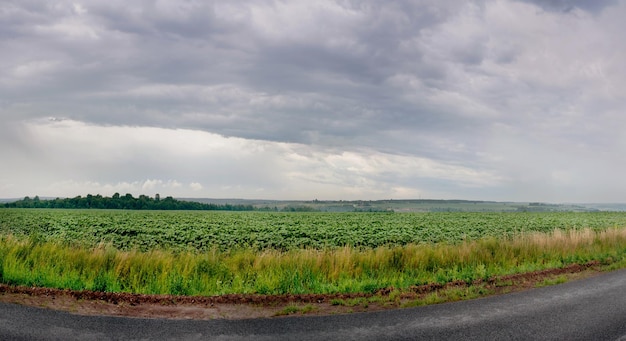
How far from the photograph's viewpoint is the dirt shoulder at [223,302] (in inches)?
375

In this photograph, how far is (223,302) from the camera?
1033 centimetres

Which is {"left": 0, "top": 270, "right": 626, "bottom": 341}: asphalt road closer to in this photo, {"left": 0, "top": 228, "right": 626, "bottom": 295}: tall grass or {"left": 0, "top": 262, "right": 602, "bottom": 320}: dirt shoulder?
{"left": 0, "top": 262, "right": 602, "bottom": 320}: dirt shoulder

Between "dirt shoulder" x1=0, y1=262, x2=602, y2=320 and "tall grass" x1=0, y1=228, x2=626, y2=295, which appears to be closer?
"dirt shoulder" x1=0, y1=262, x2=602, y2=320

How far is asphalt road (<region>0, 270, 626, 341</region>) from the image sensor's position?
7977mm

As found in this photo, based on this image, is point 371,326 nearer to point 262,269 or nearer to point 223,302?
point 223,302

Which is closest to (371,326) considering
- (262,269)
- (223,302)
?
(223,302)

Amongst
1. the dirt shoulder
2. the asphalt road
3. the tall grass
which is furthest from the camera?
the tall grass

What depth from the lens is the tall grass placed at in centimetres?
1220

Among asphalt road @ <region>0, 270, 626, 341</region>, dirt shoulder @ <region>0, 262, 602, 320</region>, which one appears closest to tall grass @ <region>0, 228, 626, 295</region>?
dirt shoulder @ <region>0, 262, 602, 320</region>

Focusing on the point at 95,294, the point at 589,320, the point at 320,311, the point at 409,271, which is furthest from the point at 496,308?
the point at 95,294

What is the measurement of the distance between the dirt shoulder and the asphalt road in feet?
1.82

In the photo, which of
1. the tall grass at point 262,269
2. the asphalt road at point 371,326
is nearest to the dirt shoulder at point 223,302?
the asphalt road at point 371,326

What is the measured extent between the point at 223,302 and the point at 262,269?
4.83m

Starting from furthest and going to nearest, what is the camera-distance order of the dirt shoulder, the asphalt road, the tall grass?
the tall grass → the dirt shoulder → the asphalt road
